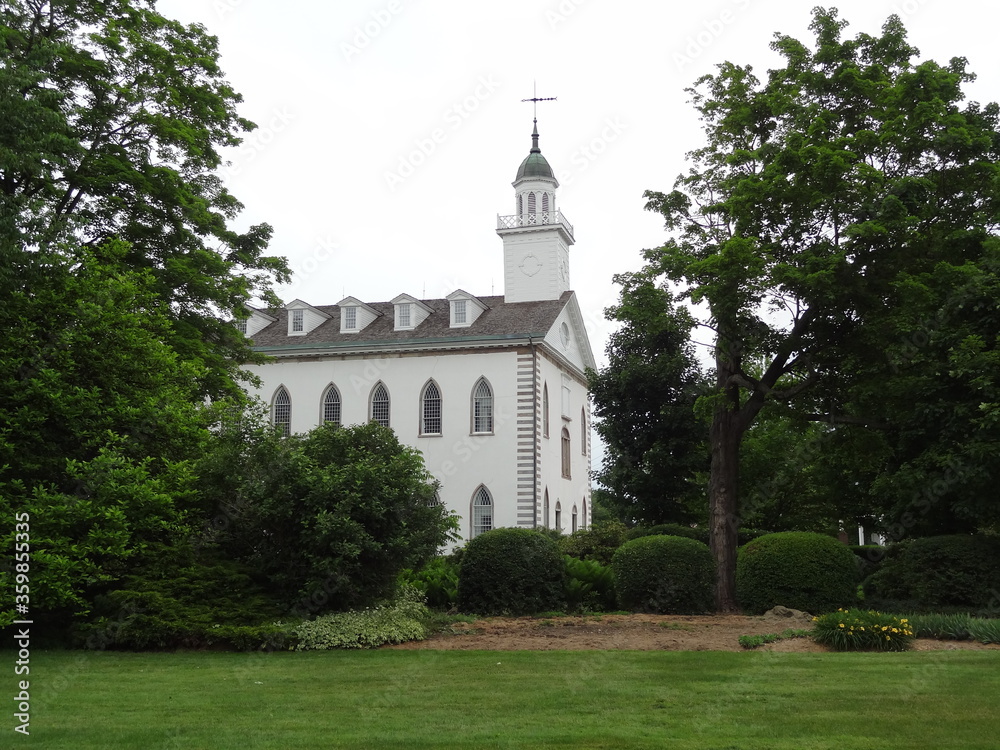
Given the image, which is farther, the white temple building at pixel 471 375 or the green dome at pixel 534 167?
the green dome at pixel 534 167

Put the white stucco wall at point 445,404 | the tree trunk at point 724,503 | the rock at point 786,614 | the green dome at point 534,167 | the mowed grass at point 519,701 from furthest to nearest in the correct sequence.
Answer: the green dome at point 534,167 → the white stucco wall at point 445,404 → the tree trunk at point 724,503 → the rock at point 786,614 → the mowed grass at point 519,701

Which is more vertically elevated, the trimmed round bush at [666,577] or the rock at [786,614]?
the trimmed round bush at [666,577]

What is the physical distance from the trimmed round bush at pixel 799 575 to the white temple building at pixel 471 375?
1877 centimetres

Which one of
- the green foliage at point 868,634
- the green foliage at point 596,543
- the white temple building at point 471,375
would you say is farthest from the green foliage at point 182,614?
the white temple building at point 471,375

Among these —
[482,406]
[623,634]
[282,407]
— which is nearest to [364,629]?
[623,634]

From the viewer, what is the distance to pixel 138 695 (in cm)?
959

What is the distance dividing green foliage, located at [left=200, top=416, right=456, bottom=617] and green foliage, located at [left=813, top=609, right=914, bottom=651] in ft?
21.8

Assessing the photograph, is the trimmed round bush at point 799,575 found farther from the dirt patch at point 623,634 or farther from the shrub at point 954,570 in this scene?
the shrub at point 954,570

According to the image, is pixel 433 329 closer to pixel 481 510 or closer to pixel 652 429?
pixel 481 510

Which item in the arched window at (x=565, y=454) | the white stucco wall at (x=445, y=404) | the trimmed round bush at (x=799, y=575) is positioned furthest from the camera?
the arched window at (x=565, y=454)

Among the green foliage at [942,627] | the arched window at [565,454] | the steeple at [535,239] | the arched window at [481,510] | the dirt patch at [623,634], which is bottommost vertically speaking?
the dirt patch at [623,634]

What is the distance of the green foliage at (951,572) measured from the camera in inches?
684

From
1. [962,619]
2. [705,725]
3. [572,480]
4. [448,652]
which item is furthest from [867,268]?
[572,480]

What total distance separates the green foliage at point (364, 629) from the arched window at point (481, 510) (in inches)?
877
